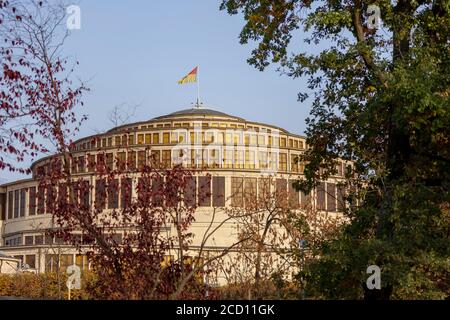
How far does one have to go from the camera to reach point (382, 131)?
17.7m

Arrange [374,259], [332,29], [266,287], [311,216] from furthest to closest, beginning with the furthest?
[311,216] → [266,287] → [332,29] → [374,259]

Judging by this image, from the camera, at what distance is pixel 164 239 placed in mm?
13930

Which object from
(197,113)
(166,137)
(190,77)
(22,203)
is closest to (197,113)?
(197,113)

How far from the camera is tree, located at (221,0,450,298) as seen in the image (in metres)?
15.2

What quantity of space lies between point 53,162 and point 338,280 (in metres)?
6.63

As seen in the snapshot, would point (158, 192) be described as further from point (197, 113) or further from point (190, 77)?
point (197, 113)

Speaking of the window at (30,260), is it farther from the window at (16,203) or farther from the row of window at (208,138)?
the window at (16,203)

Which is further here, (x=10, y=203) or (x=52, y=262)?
(x=10, y=203)

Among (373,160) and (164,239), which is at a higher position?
(373,160)

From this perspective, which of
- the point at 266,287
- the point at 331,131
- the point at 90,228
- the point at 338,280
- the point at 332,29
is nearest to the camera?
the point at 90,228

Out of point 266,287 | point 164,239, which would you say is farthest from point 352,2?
point 266,287

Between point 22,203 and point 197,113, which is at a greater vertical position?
point 197,113

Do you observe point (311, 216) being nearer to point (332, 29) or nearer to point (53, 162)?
point (332, 29)

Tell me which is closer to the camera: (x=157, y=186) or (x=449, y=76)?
(x=157, y=186)
